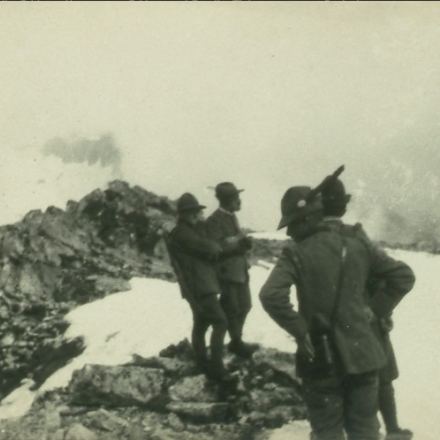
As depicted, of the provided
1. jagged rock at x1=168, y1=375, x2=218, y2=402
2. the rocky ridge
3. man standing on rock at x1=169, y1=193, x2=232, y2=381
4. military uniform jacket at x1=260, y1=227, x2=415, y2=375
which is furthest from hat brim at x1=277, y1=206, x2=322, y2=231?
jagged rock at x1=168, y1=375, x2=218, y2=402

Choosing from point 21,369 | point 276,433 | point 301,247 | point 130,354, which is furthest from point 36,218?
point 301,247

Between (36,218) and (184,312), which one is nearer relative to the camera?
(184,312)

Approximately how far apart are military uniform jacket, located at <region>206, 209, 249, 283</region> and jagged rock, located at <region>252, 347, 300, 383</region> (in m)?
0.87

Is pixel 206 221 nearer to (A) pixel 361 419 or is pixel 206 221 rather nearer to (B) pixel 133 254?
(A) pixel 361 419

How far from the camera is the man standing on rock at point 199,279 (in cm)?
557

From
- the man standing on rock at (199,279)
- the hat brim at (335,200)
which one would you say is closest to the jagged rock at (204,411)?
the man standing on rock at (199,279)

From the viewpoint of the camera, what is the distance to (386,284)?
3840mm

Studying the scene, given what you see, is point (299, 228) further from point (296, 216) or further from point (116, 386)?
point (116, 386)

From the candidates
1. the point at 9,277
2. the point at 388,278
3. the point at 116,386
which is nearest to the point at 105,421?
the point at 116,386

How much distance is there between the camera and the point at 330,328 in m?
3.65

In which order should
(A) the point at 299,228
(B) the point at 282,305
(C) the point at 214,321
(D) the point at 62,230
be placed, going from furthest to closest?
(D) the point at 62,230 → (C) the point at 214,321 → (A) the point at 299,228 → (B) the point at 282,305

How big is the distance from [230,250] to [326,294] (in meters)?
2.34

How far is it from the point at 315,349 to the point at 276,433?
6.41 feet

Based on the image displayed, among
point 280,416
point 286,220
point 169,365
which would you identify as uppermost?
point 286,220
